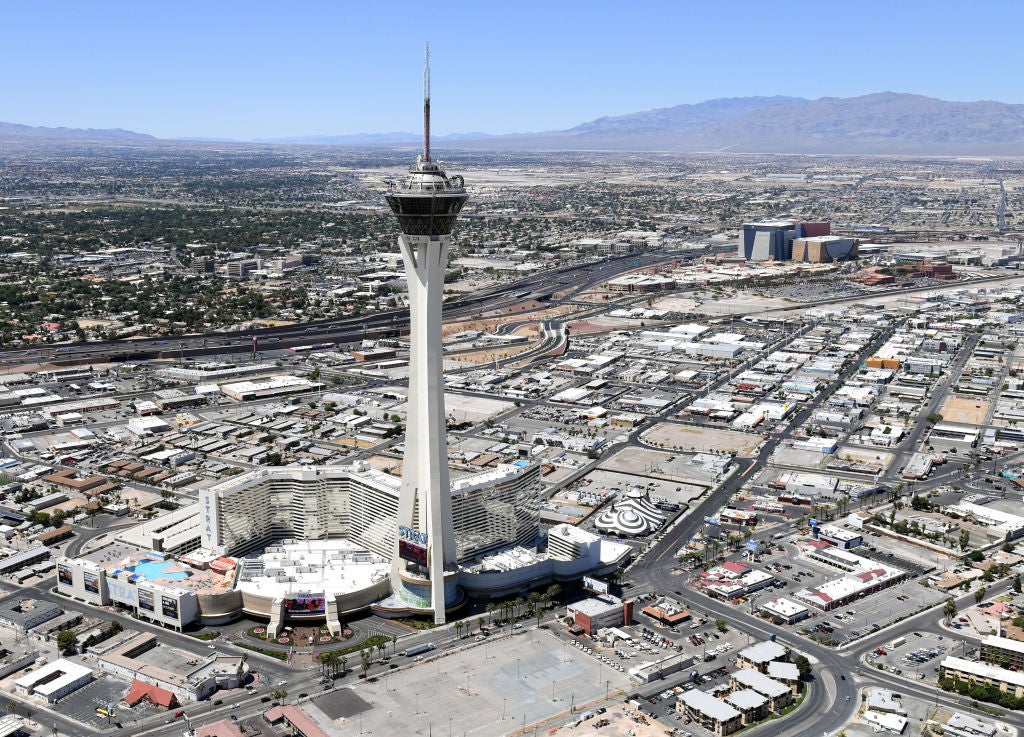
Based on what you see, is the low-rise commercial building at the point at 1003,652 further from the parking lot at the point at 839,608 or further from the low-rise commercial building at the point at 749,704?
the low-rise commercial building at the point at 749,704

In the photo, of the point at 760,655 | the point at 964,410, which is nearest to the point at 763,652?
the point at 760,655

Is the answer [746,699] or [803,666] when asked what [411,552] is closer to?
[746,699]

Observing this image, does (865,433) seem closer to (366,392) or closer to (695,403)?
(695,403)

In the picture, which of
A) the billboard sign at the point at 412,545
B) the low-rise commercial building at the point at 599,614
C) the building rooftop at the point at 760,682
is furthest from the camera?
the billboard sign at the point at 412,545

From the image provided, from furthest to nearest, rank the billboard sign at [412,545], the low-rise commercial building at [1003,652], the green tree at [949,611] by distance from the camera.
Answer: the green tree at [949,611] → the billboard sign at [412,545] → the low-rise commercial building at [1003,652]

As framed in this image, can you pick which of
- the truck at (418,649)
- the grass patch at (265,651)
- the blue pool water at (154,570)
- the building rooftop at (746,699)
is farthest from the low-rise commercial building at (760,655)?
the blue pool water at (154,570)

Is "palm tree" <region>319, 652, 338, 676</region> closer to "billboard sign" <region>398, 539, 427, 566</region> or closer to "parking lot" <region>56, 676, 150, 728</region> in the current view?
"parking lot" <region>56, 676, 150, 728</region>

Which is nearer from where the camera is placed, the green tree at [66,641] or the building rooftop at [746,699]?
the building rooftop at [746,699]
